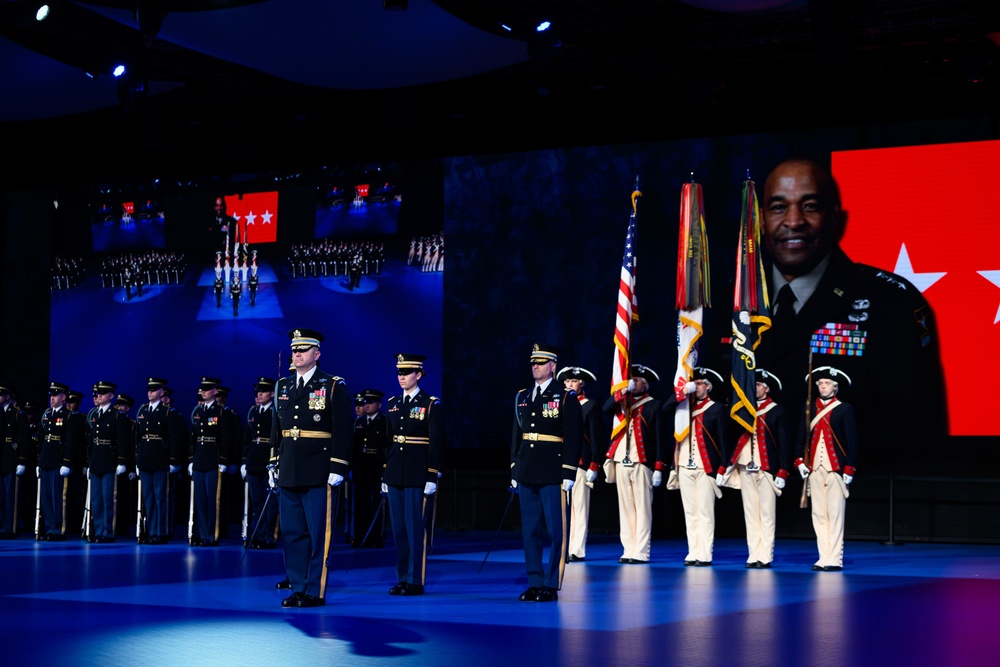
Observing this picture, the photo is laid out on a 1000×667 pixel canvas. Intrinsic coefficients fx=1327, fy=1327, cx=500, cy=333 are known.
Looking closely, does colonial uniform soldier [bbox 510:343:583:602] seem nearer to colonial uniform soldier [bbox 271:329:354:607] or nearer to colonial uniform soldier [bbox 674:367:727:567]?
colonial uniform soldier [bbox 271:329:354:607]

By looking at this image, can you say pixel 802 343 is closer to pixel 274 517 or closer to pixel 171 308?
pixel 274 517

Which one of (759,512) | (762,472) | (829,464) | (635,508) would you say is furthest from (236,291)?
(829,464)

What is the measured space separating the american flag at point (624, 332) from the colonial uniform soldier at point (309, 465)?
13.8 ft

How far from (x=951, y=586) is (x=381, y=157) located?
9021mm

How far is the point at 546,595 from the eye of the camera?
28.1ft

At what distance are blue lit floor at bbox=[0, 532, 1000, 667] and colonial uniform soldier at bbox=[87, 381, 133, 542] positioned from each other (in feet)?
6.15

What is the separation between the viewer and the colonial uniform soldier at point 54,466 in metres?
14.4

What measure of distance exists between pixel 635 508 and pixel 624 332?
161 centimetres

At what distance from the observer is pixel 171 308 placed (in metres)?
17.4

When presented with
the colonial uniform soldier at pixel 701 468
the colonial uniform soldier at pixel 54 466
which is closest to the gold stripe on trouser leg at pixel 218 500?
the colonial uniform soldier at pixel 54 466

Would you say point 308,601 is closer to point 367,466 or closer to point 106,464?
point 367,466

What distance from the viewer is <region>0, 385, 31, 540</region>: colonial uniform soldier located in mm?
14812

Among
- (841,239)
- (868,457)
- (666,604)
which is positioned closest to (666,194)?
(841,239)

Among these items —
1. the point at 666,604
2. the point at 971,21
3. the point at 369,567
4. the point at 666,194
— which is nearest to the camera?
the point at 666,604
